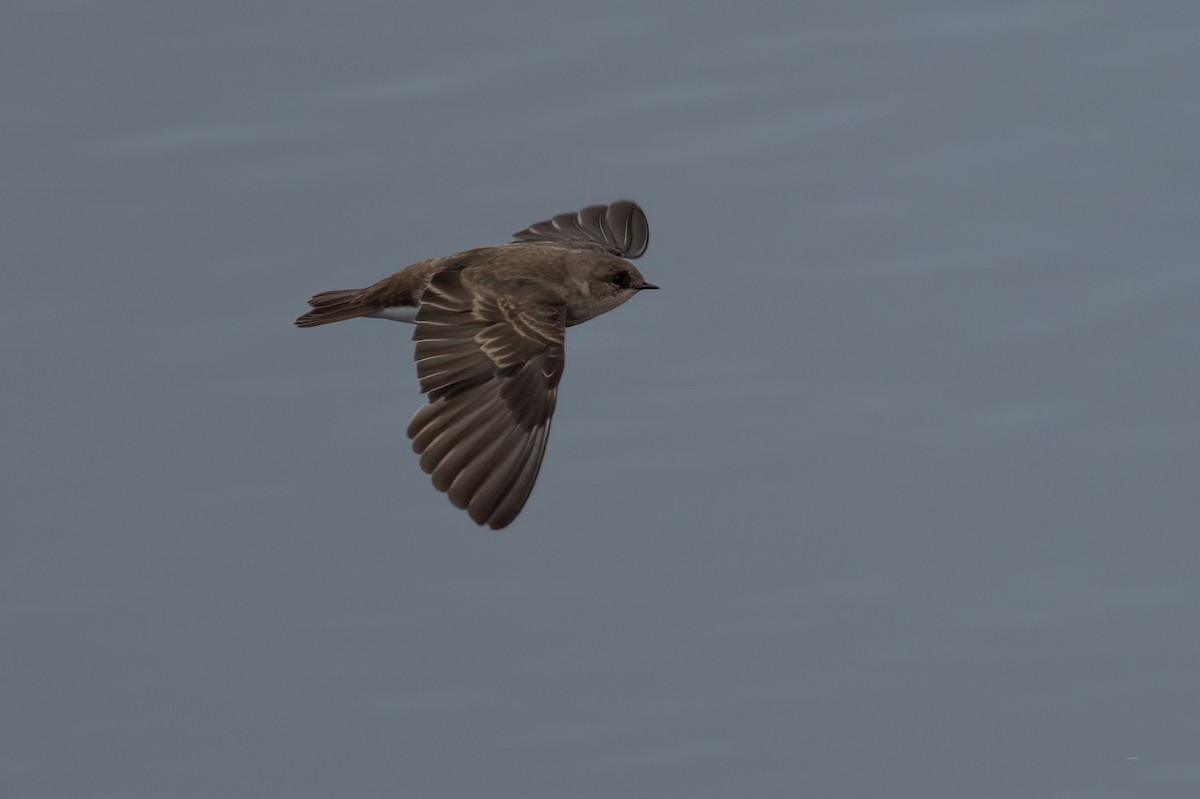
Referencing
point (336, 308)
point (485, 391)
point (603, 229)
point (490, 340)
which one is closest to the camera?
point (485, 391)

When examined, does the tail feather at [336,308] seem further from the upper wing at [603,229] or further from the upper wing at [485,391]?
the upper wing at [603,229]

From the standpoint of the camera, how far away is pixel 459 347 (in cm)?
963

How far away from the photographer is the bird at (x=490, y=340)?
9086mm

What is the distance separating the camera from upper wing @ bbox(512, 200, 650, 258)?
456 inches

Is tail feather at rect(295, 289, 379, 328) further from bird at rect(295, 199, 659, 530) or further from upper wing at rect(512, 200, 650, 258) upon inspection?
upper wing at rect(512, 200, 650, 258)

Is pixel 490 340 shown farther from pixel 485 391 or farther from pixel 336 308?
pixel 336 308

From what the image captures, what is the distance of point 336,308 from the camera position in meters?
10.4

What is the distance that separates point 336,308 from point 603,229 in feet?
5.78

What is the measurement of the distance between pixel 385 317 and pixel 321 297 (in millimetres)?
288

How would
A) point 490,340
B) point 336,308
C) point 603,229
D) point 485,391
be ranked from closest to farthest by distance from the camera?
point 485,391 < point 490,340 < point 336,308 < point 603,229

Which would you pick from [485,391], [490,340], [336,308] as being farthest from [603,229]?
[485,391]

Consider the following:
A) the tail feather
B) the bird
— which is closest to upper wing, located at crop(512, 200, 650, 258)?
the bird

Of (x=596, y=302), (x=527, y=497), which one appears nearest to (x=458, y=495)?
(x=527, y=497)

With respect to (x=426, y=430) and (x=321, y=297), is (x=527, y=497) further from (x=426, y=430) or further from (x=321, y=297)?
(x=321, y=297)
